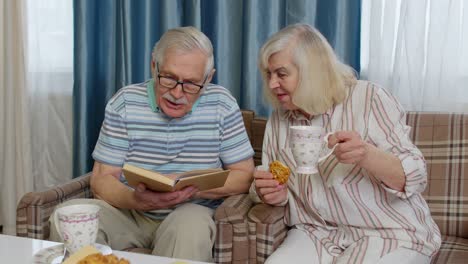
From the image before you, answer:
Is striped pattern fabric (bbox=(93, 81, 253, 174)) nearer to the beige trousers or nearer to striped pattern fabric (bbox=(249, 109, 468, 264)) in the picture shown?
the beige trousers

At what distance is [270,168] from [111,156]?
21.8 inches

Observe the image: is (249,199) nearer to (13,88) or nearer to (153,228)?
(153,228)

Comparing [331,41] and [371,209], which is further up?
[331,41]

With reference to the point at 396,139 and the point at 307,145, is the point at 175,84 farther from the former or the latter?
the point at 396,139

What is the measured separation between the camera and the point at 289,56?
173cm

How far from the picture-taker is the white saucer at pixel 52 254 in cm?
132

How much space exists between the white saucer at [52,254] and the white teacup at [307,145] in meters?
0.54

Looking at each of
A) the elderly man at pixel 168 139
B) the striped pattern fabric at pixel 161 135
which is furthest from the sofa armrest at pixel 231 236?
the striped pattern fabric at pixel 161 135

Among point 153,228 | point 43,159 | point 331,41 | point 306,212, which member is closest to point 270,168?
point 306,212

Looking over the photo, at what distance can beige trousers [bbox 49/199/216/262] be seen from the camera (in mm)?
1692

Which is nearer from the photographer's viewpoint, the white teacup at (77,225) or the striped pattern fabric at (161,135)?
the white teacup at (77,225)

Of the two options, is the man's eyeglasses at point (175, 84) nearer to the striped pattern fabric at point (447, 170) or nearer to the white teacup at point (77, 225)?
the white teacup at point (77, 225)

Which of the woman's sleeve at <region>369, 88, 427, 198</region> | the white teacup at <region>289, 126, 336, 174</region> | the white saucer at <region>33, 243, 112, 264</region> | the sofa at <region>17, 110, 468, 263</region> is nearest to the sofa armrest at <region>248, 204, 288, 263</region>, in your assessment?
the sofa at <region>17, 110, 468, 263</region>

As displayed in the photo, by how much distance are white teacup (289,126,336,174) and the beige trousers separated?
385mm
